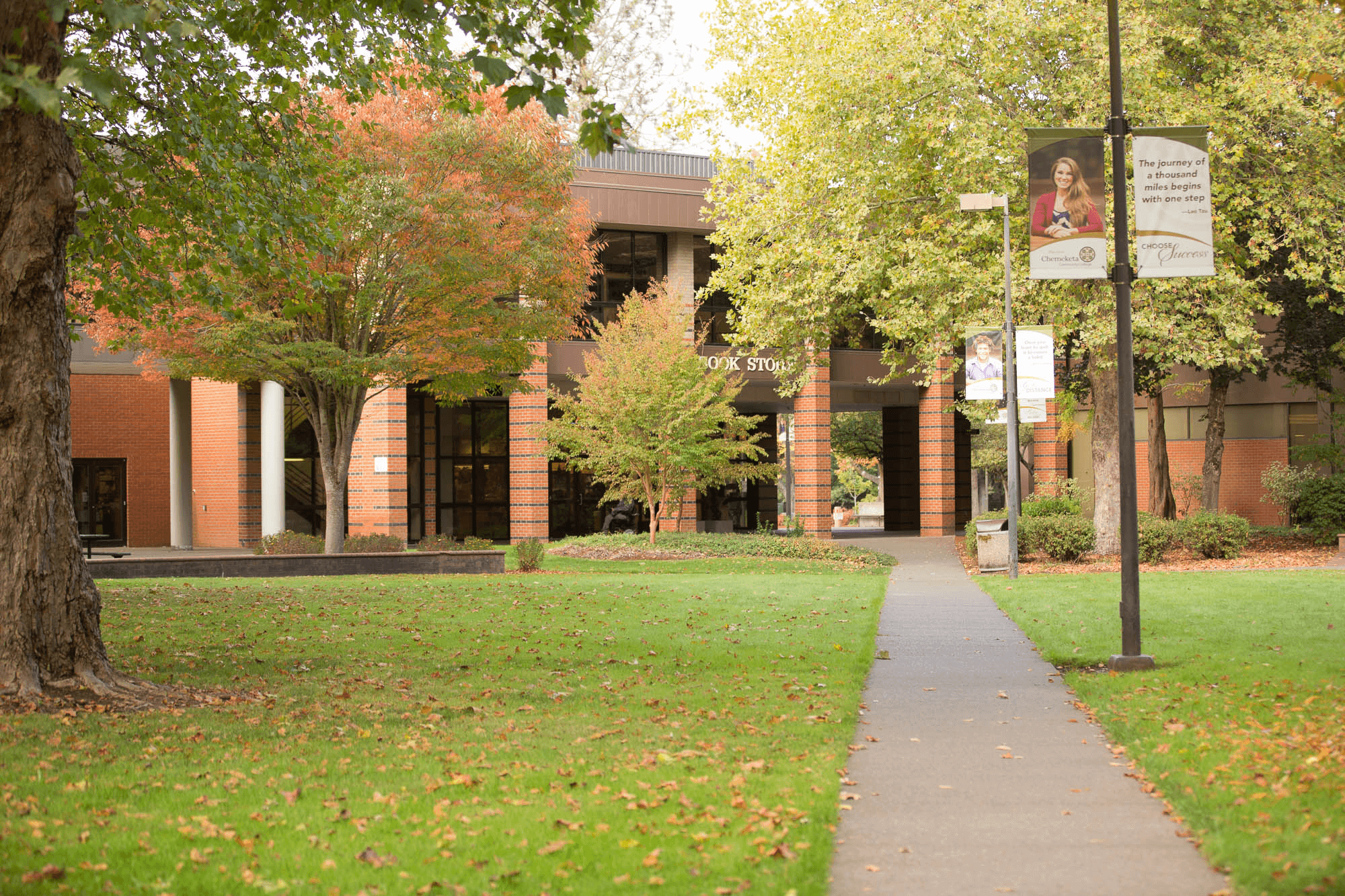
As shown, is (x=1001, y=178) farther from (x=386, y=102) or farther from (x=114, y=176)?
(x=114, y=176)

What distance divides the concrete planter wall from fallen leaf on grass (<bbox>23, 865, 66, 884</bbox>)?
620 inches

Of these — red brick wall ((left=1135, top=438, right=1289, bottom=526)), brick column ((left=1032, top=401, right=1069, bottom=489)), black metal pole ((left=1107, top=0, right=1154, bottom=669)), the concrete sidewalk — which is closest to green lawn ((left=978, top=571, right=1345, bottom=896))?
the concrete sidewalk

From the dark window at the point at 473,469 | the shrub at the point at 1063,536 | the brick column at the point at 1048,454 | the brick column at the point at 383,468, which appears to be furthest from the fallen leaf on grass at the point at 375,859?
the brick column at the point at 1048,454

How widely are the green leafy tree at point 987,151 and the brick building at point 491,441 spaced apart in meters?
5.25

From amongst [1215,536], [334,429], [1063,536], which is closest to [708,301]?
[334,429]

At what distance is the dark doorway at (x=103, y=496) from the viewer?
32.5m

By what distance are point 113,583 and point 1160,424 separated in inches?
1010

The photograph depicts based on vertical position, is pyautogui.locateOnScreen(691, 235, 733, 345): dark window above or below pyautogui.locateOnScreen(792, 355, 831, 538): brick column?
above

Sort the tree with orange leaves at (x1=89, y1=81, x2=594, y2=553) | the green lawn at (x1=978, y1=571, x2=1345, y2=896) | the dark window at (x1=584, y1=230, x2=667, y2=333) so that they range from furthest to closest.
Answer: the dark window at (x1=584, y1=230, x2=667, y2=333), the tree with orange leaves at (x1=89, y1=81, x2=594, y2=553), the green lawn at (x1=978, y1=571, x2=1345, y2=896)

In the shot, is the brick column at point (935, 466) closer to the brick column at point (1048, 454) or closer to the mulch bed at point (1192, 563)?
the brick column at point (1048, 454)

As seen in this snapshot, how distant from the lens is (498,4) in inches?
367

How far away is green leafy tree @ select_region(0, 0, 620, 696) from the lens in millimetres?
7266

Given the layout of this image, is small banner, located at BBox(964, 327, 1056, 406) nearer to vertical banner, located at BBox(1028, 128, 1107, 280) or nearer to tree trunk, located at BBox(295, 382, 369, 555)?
vertical banner, located at BBox(1028, 128, 1107, 280)

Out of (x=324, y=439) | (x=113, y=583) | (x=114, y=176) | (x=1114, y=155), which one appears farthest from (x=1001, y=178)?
(x=113, y=583)
